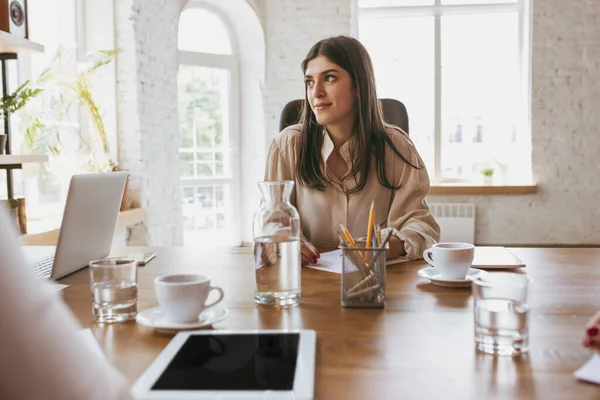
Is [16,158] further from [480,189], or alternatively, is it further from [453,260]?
[480,189]

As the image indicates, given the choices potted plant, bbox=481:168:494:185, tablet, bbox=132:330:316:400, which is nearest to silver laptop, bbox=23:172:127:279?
tablet, bbox=132:330:316:400

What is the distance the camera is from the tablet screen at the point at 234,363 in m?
0.61

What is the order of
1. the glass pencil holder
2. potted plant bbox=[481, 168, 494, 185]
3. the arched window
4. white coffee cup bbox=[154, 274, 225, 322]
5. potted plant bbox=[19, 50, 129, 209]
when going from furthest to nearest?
potted plant bbox=[481, 168, 494, 185]
the arched window
potted plant bbox=[19, 50, 129, 209]
the glass pencil holder
white coffee cup bbox=[154, 274, 225, 322]

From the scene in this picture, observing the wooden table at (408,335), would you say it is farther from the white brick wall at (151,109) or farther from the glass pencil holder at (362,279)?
the white brick wall at (151,109)

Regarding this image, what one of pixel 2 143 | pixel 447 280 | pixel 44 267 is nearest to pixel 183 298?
pixel 447 280

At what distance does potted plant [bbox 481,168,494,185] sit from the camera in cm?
511

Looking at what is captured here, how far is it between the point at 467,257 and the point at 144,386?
28.9 inches

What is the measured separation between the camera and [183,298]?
858 millimetres

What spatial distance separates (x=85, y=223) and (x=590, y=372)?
0.98 meters

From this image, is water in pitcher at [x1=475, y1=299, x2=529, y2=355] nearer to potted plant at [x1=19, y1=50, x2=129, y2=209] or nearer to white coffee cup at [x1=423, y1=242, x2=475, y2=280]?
white coffee cup at [x1=423, y1=242, x2=475, y2=280]

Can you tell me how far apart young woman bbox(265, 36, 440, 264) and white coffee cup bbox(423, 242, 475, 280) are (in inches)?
26.2

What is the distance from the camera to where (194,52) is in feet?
15.8

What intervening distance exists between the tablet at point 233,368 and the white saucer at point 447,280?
1.44 ft

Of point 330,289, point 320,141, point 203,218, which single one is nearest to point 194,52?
point 203,218
